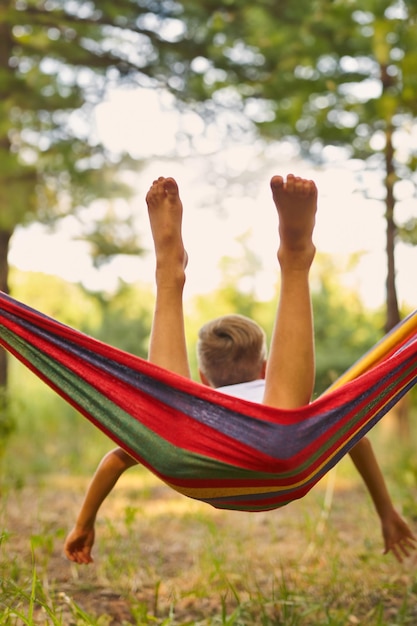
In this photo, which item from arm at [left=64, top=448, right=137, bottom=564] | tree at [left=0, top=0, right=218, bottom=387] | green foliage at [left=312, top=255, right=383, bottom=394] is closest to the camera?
arm at [left=64, top=448, right=137, bottom=564]

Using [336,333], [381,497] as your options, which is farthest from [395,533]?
[336,333]

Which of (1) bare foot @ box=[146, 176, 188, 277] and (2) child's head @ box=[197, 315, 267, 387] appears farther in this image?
(2) child's head @ box=[197, 315, 267, 387]

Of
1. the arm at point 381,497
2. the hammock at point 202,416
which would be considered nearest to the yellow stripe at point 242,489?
the hammock at point 202,416

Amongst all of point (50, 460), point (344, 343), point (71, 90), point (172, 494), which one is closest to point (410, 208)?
point (344, 343)

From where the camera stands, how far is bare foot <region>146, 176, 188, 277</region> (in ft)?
4.61

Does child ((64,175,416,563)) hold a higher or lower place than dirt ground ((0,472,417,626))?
higher

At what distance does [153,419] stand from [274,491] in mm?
271

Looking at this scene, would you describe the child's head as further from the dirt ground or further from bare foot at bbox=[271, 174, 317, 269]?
the dirt ground

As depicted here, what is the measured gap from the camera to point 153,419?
125 cm

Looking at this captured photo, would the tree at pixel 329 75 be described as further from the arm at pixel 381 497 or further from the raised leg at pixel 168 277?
the raised leg at pixel 168 277

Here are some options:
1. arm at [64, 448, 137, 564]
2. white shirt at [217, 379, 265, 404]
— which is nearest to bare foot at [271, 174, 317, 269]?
white shirt at [217, 379, 265, 404]

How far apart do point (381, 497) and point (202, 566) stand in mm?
748

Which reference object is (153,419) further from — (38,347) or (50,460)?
(50,460)

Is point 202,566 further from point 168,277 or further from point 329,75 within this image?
point 329,75
